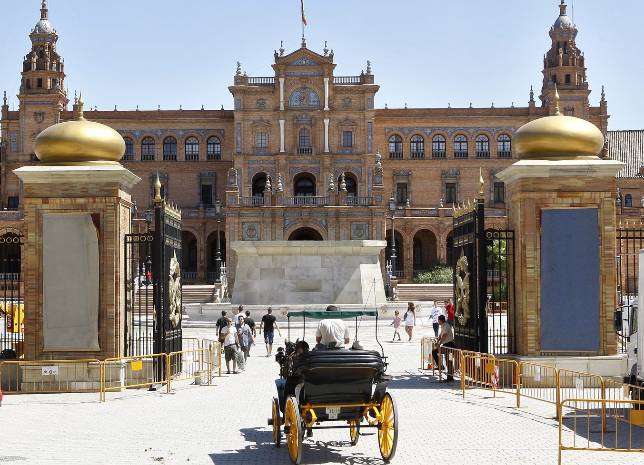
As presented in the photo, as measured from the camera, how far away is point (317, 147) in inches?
2960

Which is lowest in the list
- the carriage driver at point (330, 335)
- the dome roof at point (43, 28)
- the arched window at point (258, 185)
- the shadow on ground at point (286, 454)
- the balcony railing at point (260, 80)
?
the shadow on ground at point (286, 454)

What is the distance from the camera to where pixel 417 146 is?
8038cm

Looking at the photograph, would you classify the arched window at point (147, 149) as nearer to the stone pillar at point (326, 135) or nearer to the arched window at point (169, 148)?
the arched window at point (169, 148)

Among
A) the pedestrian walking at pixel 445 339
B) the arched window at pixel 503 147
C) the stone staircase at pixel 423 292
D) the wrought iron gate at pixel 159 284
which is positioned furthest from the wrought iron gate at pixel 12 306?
the arched window at pixel 503 147

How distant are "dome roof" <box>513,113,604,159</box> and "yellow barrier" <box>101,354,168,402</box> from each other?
25.8 feet

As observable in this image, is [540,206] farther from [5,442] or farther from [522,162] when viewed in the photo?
[5,442]

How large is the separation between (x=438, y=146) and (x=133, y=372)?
211 feet

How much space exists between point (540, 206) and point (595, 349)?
8.96ft

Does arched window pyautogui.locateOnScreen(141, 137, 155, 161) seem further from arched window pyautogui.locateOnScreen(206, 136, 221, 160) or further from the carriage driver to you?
the carriage driver

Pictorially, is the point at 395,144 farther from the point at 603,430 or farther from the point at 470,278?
the point at 603,430

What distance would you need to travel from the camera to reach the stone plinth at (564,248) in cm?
1769

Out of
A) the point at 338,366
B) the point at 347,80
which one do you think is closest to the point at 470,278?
the point at 338,366

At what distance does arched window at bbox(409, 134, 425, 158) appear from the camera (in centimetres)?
8012

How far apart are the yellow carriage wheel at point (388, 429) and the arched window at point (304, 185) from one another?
6542cm
